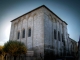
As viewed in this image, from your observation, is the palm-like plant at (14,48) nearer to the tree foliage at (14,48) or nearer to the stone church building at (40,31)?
the tree foliage at (14,48)

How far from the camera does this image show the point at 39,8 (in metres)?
19.4

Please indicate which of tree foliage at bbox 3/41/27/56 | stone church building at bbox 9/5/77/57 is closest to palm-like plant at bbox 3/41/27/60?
tree foliage at bbox 3/41/27/56

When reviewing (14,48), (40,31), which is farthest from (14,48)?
(40,31)

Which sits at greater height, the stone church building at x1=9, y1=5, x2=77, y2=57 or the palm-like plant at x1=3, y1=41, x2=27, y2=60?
the stone church building at x1=9, y1=5, x2=77, y2=57

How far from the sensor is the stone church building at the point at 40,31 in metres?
17.4

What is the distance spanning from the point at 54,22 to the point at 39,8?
469 centimetres

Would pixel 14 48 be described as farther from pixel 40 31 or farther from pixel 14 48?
pixel 40 31

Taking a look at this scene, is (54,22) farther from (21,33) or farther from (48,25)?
(21,33)

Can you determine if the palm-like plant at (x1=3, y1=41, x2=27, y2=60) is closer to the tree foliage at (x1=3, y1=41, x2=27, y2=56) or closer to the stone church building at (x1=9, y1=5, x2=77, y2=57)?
the tree foliage at (x1=3, y1=41, x2=27, y2=56)

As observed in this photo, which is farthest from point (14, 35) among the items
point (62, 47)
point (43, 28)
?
A: point (62, 47)

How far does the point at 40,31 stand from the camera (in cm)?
1781

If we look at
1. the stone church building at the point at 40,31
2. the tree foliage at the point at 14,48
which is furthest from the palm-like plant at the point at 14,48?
the stone church building at the point at 40,31

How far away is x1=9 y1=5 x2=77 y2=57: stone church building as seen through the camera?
17381mm

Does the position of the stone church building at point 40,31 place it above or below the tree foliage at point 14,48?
above
